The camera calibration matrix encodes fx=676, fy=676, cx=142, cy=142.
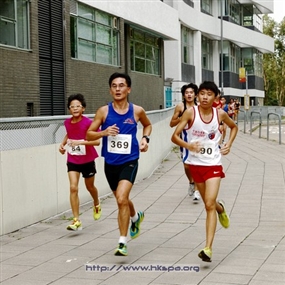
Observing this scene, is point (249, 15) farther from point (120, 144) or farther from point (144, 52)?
point (120, 144)

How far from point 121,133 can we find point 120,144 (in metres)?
0.12

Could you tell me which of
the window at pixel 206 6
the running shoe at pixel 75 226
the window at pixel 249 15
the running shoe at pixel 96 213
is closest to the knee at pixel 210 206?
the running shoe at pixel 75 226

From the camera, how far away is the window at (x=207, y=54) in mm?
51031

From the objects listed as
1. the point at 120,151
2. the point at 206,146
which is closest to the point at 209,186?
the point at 206,146

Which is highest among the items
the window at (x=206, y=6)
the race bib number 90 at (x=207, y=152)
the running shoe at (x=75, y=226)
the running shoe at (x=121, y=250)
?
the window at (x=206, y=6)

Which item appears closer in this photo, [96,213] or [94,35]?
[96,213]

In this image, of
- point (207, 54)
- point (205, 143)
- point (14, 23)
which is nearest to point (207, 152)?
point (205, 143)

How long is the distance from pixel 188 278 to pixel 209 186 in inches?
44.9

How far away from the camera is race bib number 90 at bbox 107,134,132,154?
272 inches

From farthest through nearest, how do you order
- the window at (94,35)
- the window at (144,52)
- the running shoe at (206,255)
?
the window at (144,52)
the window at (94,35)
the running shoe at (206,255)

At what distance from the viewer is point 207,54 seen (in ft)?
172

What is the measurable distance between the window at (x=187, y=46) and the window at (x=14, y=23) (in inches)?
1006

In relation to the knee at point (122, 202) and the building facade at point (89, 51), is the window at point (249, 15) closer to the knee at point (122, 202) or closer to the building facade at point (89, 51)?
the building facade at point (89, 51)

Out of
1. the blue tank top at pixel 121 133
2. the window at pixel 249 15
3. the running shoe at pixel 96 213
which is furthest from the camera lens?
the window at pixel 249 15
